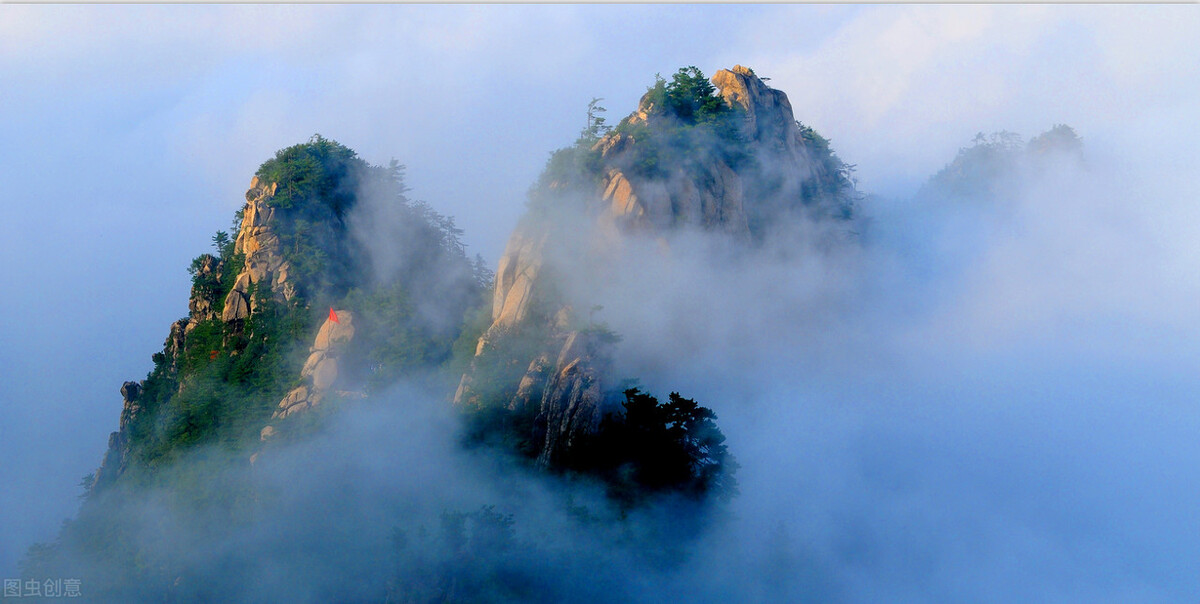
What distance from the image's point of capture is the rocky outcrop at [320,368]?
2466 inches

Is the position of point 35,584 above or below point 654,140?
below

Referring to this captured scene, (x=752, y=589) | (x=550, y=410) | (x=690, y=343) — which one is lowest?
(x=752, y=589)

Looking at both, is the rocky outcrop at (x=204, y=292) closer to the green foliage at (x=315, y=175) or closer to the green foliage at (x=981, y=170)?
the green foliage at (x=315, y=175)

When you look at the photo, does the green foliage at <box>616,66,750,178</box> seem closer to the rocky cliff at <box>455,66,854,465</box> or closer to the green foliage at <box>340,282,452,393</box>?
the rocky cliff at <box>455,66,854,465</box>

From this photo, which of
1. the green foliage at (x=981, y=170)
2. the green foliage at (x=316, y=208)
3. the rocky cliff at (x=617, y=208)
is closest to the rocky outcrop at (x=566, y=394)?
the rocky cliff at (x=617, y=208)

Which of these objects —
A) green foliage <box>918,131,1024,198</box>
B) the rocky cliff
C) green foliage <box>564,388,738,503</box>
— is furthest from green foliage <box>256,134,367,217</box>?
green foliage <box>918,131,1024,198</box>

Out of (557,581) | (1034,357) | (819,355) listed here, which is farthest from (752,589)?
(1034,357)

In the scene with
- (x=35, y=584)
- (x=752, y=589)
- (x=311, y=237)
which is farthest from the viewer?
(x=311, y=237)

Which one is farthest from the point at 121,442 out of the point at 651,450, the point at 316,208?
the point at 651,450

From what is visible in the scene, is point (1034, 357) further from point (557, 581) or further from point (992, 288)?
point (557, 581)

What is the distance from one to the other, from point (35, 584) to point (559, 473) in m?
41.3

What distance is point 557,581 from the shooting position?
55344 millimetres

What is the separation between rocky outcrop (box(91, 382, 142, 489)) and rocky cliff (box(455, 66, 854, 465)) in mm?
37448

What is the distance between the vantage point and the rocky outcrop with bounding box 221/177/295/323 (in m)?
68.4
